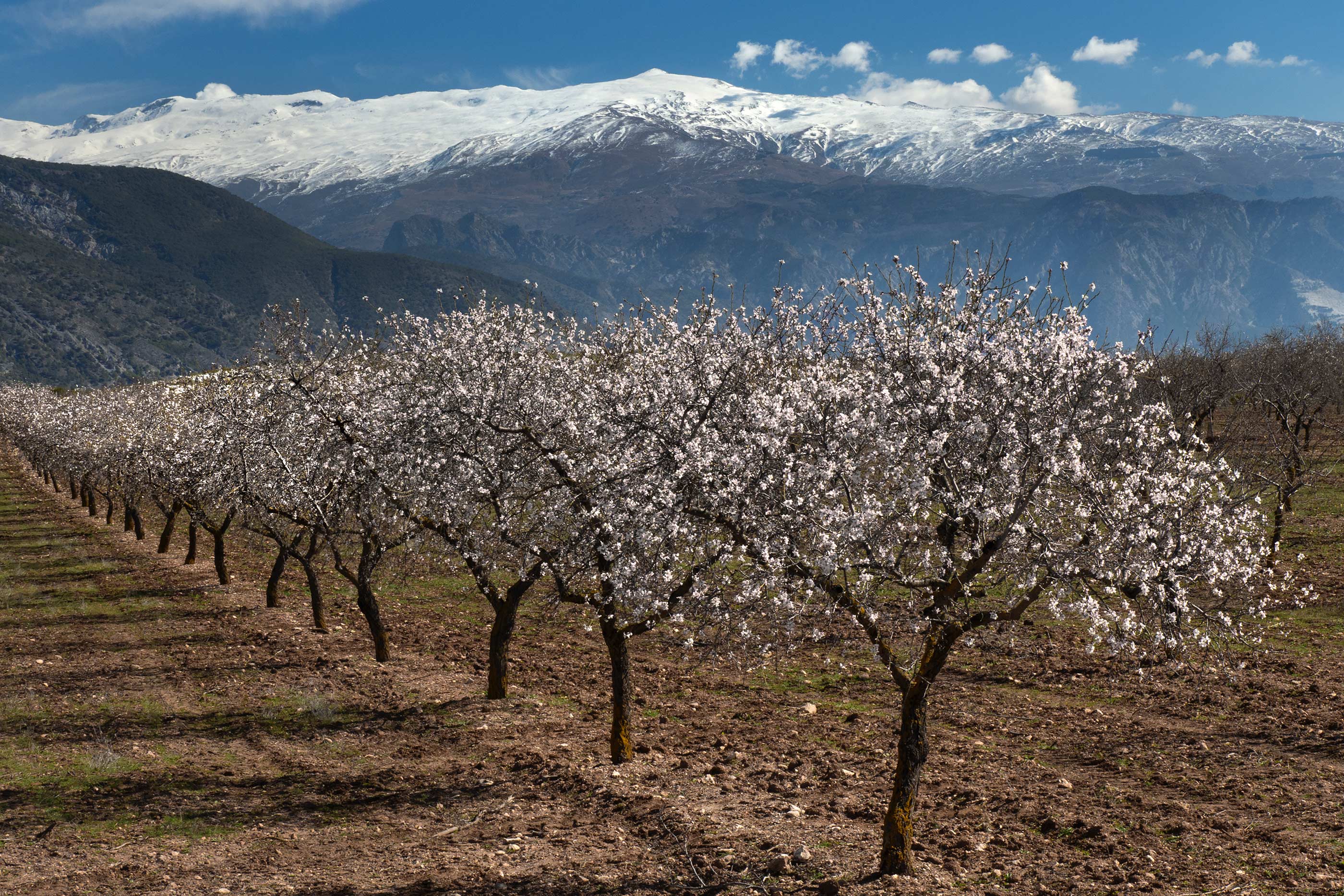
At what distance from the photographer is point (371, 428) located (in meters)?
22.9

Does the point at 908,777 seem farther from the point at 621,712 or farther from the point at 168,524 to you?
the point at 168,524

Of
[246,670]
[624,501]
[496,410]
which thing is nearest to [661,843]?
[624,501]

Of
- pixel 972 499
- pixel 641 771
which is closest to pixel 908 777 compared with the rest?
pixel 972 499

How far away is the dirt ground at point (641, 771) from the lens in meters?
13.1

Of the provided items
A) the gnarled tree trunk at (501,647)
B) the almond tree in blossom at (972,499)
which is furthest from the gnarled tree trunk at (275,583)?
the almond tree in blossom at (972,499)

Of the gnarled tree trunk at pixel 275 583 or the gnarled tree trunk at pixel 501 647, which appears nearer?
the gnarled tree trunk at pixel 501 647

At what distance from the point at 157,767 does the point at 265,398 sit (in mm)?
9769

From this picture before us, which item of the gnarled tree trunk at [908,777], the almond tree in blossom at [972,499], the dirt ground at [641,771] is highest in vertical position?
the almond tree in blossom at [972,499]

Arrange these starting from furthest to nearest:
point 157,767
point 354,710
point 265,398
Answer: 1. point 265,398
2. point 354,710
3. point 157,767

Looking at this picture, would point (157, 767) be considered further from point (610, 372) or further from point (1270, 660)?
point (1270, 660)

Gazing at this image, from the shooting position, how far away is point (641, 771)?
1692 centimetres

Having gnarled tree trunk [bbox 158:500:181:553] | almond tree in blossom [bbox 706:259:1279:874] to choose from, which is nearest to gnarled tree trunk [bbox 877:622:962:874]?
almond tree in blossom [bbox 706:259:1279:874]

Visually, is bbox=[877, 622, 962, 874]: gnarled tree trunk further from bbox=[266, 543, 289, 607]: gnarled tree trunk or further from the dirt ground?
bbox=[266, 543, 289, 607]: gnarled tree trunk

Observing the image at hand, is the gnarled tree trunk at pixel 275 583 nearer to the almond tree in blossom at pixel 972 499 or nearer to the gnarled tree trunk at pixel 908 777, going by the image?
the almond tree in blossom at pixel 972 499
